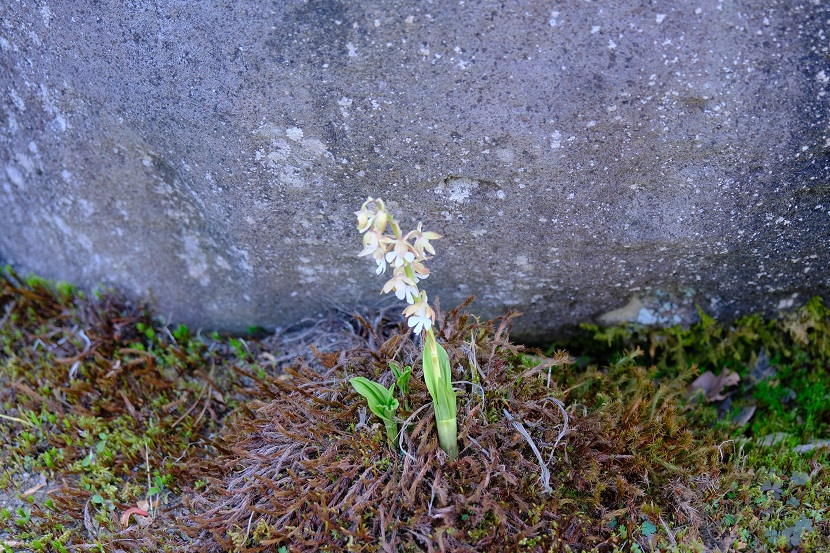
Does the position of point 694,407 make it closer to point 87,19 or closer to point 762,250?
point 762,250

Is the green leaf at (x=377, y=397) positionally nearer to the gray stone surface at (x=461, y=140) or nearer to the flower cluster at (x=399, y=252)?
the flower cluster at (x=399, y=252)

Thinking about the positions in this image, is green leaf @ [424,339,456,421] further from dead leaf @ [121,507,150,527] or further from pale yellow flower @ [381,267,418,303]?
dead leaf @ [121,507,150,527]

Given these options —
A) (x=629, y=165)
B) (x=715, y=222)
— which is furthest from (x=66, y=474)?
(x=715, y=222)

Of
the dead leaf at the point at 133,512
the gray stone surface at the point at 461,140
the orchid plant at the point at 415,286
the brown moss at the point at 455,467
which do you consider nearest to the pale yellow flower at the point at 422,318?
the orchid plant at the point at 415,286

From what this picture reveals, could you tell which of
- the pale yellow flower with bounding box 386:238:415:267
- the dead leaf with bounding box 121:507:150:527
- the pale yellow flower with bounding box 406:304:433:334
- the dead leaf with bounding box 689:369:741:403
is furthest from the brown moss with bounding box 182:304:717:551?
the pale yellow flower with bounding box 386:238:415:267

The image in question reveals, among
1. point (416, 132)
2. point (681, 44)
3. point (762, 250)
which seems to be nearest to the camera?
point (681, 44)
